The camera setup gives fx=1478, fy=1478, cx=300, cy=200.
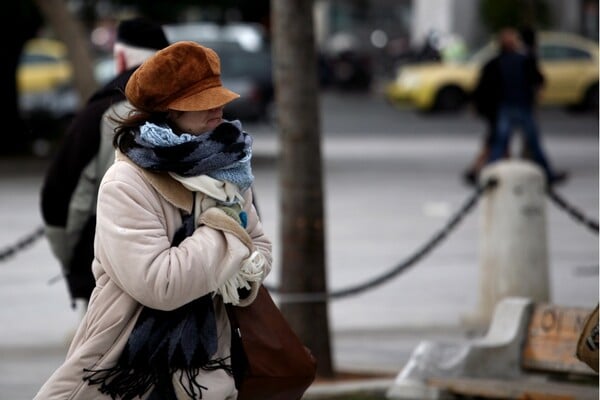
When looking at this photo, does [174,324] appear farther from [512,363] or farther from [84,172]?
[512,363]

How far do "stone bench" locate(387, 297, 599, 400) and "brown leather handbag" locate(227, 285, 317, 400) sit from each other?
2790mm

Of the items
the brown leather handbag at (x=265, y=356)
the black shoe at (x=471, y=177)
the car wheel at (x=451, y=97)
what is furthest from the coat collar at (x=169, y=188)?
the car wheel at (x=451, y=97)

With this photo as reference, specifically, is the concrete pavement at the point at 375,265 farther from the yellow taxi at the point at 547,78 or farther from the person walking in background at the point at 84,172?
the yellow taxi at the point at 547,78

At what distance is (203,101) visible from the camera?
3979 mm

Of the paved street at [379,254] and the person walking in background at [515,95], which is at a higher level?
the person walking in background at [515,95]

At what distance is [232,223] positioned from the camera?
397 cm

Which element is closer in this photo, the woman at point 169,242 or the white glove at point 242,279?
the woman at point 169,242

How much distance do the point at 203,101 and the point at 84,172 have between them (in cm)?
233

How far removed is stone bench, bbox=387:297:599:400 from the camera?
6.87m

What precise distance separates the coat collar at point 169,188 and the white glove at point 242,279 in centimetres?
21

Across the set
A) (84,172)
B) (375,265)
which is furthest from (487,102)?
(84,172)

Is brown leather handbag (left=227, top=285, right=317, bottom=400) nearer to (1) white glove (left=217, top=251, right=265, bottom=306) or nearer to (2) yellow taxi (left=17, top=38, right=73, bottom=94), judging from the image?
(1) white glove (left=217, top=251, right=265, bottom=306)

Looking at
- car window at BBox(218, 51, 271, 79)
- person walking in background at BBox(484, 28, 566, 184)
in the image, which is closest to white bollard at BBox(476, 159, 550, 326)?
person walking in background at BBox(484, 28, 566, 184)

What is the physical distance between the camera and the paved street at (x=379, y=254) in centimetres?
976
